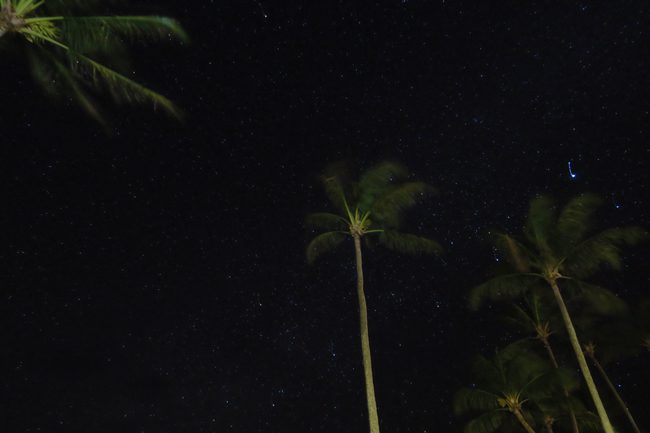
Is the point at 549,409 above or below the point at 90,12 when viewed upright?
below

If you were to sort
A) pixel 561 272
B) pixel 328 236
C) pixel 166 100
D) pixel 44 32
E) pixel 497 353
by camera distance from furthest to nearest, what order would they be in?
pixel 497 353
pixel 561 272
pixel 328 236
pixel 166 100
pixel 44 32

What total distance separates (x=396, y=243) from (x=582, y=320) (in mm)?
15653

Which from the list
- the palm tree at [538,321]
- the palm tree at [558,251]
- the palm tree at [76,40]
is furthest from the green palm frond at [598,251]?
the palm tree at [76,40]

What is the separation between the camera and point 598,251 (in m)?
19.8

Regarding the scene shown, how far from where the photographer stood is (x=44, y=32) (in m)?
11.6

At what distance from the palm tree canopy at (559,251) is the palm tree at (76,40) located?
15.2m

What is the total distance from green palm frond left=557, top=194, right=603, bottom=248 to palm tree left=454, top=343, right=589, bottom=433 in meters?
9.63

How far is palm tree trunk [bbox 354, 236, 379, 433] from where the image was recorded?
1554 cm

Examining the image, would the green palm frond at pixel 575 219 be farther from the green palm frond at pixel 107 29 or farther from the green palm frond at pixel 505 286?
the green palm frond at pixel 107 29

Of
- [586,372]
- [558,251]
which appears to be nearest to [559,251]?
[558,251]

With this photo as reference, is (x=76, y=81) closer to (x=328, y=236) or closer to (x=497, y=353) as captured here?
(x=328, y=236)

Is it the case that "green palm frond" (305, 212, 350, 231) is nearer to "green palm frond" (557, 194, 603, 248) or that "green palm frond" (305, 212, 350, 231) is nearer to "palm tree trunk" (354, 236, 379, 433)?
"palm tree trunk" (354, 236, 379, 433)

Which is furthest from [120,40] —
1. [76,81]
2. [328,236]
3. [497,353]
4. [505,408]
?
[505,408]

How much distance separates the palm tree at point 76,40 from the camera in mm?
11195
